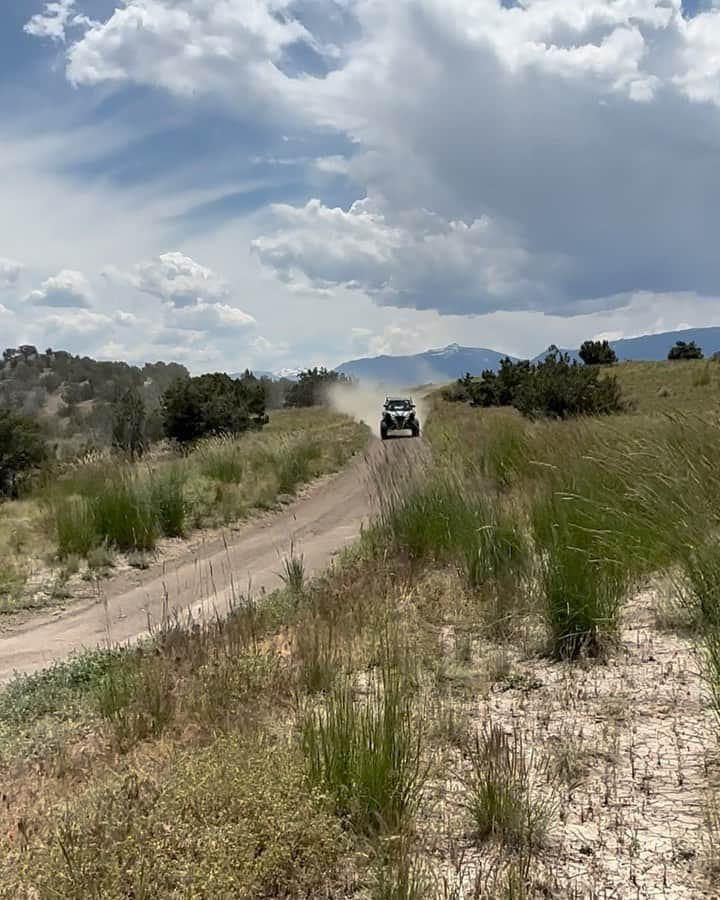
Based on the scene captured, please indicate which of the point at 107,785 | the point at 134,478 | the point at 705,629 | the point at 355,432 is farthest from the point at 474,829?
the point at 355,432

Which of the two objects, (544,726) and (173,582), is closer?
(544,726)

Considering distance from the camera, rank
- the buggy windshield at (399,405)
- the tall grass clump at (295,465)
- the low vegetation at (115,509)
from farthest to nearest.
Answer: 1. the buggy windshield at (399,405)
2. the tall grass clump at (295,465)
3. the low vegetation at (115,509)

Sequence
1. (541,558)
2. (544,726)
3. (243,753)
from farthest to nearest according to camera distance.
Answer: (541,558), (544,726), (243,753)

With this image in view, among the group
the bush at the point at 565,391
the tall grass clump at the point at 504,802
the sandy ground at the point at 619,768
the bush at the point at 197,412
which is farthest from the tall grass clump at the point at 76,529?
the bush at the point at 197,412

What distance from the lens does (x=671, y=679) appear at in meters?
4.64

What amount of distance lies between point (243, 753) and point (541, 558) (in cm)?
309

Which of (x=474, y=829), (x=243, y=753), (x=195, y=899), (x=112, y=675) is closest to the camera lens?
(x=195, y=899)

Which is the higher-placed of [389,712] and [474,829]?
[389,712]

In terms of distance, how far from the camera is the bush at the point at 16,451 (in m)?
25.5

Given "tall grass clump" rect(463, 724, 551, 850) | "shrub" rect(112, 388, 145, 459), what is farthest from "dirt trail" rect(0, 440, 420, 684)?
"shrub" rect(112, 388, 145, 459)

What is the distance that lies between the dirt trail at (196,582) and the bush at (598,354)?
46.0 meters

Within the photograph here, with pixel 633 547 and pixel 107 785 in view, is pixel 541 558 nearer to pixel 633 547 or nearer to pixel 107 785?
pixel 633 547

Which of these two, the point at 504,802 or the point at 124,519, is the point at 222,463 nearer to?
the point at 124,519

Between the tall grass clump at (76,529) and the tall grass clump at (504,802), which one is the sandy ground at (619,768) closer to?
the tall grass clump at (504,802)
